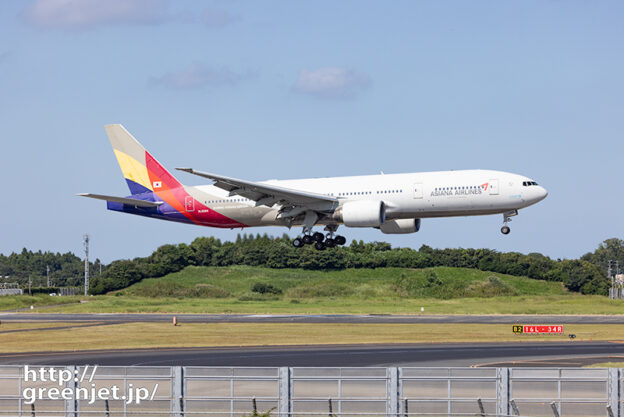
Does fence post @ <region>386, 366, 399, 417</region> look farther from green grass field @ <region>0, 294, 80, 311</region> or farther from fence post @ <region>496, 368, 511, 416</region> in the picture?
green grass field @ <region>0, 294, 80, 311</region>

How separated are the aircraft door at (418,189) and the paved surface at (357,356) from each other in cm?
1265

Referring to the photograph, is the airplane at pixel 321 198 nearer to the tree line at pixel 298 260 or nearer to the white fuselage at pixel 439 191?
the white fuselage at pixel 439 191

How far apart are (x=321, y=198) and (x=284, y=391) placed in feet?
119

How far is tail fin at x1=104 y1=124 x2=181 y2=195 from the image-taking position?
64.6m

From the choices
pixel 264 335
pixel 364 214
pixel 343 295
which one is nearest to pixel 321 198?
pixel 364 214

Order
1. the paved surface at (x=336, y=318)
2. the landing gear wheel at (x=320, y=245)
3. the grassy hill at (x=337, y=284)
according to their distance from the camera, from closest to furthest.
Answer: the landing gear wheel at (x=320, y=245)
the paved surface at (x=336, y=318)
the grassy hill at (x=337, y=284)

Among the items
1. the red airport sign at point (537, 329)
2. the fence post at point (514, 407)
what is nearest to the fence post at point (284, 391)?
the fence post at point (514, 407)

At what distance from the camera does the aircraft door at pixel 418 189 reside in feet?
179

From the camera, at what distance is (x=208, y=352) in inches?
1721

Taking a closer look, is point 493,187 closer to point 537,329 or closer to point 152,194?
point 537,329

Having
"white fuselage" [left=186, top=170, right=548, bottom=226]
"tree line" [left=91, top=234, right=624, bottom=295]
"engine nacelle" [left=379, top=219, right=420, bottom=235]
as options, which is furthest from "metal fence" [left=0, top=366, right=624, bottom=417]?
"tree line" [left=91, top=234, right=624, bottom=295]

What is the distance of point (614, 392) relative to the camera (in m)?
21.4

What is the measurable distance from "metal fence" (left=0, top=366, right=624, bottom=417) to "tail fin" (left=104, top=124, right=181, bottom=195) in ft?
139

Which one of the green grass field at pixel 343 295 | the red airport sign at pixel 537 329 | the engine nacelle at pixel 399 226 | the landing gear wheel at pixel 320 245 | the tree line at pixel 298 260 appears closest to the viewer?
the red airport sign at pixel 537 329
